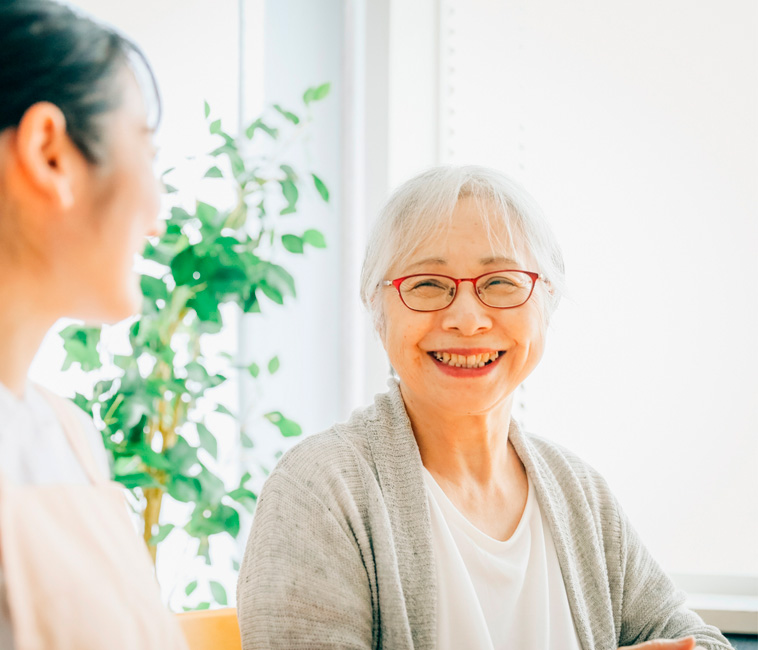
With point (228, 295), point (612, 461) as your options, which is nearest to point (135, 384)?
point (228, 295)

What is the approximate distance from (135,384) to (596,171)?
1.67 m

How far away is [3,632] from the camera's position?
0.41 metres

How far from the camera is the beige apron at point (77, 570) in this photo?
42 centimetres

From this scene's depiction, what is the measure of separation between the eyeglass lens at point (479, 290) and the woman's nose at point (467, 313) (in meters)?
0.02

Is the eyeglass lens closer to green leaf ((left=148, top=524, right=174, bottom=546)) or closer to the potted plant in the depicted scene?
the potted plant

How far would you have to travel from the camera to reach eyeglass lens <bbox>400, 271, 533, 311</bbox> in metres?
1.21

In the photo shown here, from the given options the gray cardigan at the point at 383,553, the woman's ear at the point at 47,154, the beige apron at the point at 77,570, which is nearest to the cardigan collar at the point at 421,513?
the gray cardigan at the point at 383,553

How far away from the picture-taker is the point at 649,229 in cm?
222

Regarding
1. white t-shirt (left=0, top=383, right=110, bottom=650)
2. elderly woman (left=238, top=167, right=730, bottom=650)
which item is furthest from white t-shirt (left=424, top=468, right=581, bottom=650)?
white t-shirt (left=0, top=383, right=110, bottom=650)

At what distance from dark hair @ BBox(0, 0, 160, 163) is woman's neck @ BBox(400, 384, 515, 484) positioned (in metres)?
0.89

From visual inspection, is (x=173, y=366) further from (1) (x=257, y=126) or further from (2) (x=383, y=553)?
(2) (x=383, y=553)

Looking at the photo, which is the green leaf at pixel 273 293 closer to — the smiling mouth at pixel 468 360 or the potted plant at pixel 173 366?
the potted plant at pixel 173 366

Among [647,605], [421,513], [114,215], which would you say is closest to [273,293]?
[421,513]

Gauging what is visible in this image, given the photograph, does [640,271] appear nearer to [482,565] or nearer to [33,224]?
[482,565]
